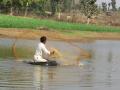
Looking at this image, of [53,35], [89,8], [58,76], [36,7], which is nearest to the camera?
[58,76]

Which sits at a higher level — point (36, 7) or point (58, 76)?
point (58, 76)

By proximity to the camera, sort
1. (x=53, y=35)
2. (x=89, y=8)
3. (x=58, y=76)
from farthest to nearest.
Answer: (x=89, y=8)
(x=53, y=35)
(x=58, y=76)

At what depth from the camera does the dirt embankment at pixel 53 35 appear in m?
40.6

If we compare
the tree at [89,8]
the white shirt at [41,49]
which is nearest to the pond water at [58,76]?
the white shirt at [41,49]

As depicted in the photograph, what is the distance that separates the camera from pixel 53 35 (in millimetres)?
43594

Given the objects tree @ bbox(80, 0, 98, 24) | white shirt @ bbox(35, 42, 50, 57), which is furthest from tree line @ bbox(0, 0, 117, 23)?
white shirt @ bbox(35, 42, 50, 57)

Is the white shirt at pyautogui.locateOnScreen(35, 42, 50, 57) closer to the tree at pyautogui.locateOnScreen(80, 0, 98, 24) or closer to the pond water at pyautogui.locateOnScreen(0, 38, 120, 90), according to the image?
the pond water at pyautogui.locateOnScreen(0, 38, 120, 90)

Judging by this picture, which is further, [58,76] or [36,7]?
[36,7]

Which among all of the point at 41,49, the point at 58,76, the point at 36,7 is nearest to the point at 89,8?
the point at 36,7

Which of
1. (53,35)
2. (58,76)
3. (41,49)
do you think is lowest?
(53,35)

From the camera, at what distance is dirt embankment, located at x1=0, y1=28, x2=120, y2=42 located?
4056 cm

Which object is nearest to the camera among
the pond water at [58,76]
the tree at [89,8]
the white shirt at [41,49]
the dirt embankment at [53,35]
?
the pond water at [58,76]

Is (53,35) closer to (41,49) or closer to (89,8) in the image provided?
(41,49)

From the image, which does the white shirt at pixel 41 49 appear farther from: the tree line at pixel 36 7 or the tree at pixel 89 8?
the tree at pixel 89 8
